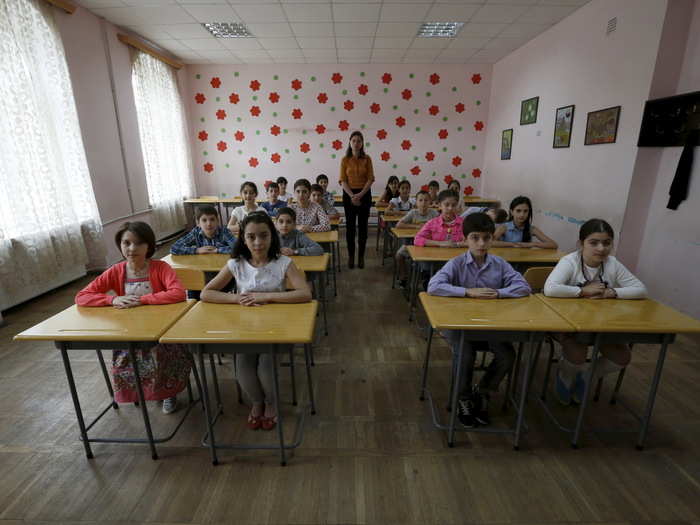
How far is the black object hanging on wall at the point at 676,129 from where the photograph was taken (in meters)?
3.03

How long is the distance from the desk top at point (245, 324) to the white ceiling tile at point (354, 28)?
4.58m

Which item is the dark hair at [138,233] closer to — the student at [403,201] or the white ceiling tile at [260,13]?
the white ceiling tile at [260,13]

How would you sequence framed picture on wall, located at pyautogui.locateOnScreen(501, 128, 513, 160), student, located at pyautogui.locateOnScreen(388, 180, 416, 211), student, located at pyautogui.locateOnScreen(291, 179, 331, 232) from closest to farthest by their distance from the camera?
student, located at pyautogui.locateOnScreen(291, 179, 331, 232) < student, located at pyautogui.locateOnScreen(388, 180, 416, 211) < framed picture on wall, located at pyautogui.locateOnScreen(501, 128, 513, 160)

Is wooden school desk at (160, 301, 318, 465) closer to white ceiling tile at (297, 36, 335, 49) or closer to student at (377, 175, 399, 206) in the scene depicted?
student at (377, 175, 399, 206)

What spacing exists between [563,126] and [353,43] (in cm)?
332

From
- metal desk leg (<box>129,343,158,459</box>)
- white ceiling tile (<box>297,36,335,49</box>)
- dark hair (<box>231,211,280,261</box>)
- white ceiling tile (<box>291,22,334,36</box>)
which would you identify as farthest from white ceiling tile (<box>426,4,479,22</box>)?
metal desk leg (<box>129,343,158,459</box>)

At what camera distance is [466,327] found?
162 centimetres

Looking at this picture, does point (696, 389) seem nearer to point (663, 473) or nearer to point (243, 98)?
point (663, 473)

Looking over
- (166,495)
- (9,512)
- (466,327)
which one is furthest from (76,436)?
(466,327)

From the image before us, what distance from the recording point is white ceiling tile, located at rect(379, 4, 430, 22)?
4.38m

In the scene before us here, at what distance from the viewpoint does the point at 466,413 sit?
2027 mm

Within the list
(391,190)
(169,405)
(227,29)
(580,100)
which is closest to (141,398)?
(169,405)

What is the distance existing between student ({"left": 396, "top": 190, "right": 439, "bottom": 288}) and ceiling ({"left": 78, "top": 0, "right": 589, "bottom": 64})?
228cm

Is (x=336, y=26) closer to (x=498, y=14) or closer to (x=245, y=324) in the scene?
(x=498, y=14)
